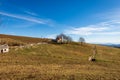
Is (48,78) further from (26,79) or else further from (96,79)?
(96,79)

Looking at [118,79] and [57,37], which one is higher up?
[57,37]

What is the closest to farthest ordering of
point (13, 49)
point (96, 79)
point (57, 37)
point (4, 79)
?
point (4, 79) < point (96, 79) < point (13, 49) < point (57, 37)

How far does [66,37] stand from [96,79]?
120 meters

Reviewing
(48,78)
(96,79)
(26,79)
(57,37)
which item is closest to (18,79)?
(26,79)

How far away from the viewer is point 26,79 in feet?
77.5

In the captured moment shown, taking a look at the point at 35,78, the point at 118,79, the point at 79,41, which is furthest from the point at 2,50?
the point at 79,41

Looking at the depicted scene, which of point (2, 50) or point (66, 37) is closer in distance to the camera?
point (2, 50)

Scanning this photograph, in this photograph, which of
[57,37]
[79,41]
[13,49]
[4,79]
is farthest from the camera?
[79,41]

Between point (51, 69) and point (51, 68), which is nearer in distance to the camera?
point (51, 69)

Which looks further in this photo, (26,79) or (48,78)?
(48,78)

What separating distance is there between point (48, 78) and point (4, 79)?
5.93 meters

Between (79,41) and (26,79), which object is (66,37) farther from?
(26,79)

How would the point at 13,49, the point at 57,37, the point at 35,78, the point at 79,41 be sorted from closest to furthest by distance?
the point at 35,78, the point at 13,49, the point at 57,37, the point at 79,41

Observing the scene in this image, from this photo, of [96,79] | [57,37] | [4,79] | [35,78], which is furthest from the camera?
[57,37]
